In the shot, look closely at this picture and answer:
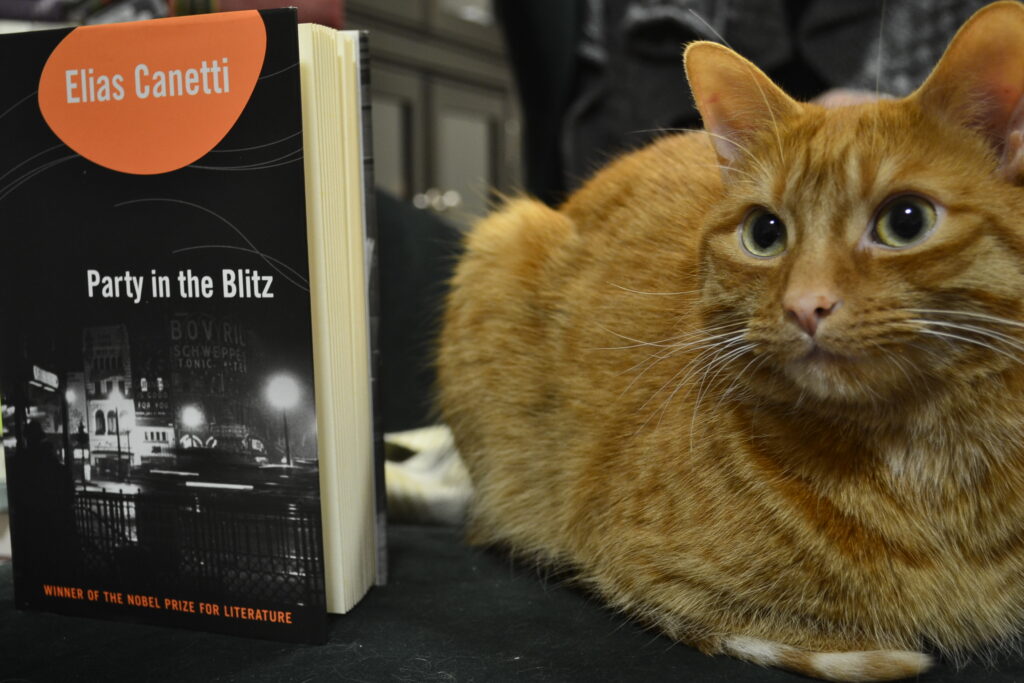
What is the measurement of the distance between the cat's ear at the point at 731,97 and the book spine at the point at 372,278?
0.89ft

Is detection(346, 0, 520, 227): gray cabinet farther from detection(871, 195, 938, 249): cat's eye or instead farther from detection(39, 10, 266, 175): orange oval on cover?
detection(871, 195, 938, 249): cat's eye

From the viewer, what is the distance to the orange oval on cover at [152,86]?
67 cm

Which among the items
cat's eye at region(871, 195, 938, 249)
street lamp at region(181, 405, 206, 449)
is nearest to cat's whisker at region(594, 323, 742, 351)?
cat's eye at region(871, 195, 938, 249)

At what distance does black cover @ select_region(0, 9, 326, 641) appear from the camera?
0.68 m

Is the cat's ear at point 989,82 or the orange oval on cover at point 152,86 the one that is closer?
the cat's ear at point 989,82

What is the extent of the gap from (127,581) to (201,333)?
0.77 ft

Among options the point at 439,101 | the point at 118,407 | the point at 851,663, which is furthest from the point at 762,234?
the point at 439,101

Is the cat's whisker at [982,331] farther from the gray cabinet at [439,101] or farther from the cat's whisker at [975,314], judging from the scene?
the gray cabinet at [439,101]

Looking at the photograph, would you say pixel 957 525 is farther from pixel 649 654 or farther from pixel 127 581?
pixel 127 581

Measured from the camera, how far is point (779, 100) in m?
0.68

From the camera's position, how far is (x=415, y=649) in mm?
707

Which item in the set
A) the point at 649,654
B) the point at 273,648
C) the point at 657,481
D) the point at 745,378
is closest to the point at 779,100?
the point at 745,378

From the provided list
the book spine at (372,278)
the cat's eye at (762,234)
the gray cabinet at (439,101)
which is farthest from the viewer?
the gray cabinet at (439,101)

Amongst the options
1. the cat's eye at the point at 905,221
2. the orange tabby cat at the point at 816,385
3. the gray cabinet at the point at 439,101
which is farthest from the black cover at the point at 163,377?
the gray cabinet at the point at 439,101
